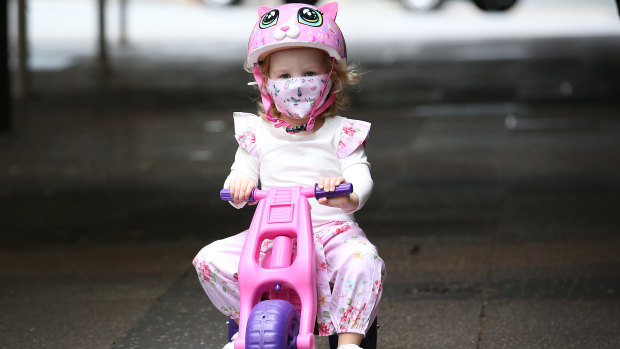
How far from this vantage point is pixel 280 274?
3678 millimetres

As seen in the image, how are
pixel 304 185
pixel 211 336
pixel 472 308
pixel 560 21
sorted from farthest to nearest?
pixel 560 21 → pixel 472 308 → pixel 211 336 → pixel 304 185

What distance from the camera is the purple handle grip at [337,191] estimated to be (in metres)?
3.75

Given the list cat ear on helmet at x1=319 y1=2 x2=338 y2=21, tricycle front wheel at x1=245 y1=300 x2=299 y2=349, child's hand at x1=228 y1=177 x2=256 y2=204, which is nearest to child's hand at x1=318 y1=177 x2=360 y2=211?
child's hand at x1=228 y1=177 x2=256 y2=204

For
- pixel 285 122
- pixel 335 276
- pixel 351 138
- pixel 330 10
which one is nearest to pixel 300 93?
pixel 285 122

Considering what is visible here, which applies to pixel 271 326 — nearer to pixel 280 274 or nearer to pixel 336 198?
pixel 280 274

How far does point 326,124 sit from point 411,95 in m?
12.4

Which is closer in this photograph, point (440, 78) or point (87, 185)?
point (87, 185)

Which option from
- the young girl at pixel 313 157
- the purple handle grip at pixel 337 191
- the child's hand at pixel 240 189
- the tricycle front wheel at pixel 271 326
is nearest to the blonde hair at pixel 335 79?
the young girl at pixel 313 157

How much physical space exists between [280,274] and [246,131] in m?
0.72

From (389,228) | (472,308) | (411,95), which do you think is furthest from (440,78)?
(472,308)

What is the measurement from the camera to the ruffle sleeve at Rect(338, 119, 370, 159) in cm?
403

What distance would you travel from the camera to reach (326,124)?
410cm

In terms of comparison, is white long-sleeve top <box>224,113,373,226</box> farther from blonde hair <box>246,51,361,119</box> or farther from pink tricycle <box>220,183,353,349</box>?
pink tricycle <box>220,183,353,349</box>

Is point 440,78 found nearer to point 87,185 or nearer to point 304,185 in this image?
point 87,185
